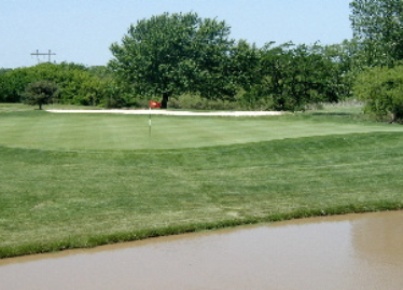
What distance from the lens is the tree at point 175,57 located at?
49.5 meters

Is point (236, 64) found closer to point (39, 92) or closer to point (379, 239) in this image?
point (39, 92)

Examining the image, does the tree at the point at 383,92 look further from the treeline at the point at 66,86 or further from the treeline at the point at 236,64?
the treeline at the point at 66,86

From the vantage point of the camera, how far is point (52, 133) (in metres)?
22.5

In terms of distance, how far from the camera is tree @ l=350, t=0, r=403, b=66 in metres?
48.9

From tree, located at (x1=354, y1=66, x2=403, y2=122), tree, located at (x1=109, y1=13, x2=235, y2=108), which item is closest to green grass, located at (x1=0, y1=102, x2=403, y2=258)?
tree, located at (x1=354, y1=66, x2=403, y2=122)

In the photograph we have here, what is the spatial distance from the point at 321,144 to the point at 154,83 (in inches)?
1271

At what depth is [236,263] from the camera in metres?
9.91

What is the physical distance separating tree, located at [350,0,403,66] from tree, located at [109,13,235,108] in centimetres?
1003

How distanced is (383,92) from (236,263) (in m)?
23.1

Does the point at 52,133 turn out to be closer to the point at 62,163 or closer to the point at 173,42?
the point at 62,163

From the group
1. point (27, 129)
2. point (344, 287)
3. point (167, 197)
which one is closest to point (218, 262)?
point (344, 287)

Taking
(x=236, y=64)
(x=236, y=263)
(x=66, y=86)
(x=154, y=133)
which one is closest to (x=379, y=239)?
(x=236, y=263)

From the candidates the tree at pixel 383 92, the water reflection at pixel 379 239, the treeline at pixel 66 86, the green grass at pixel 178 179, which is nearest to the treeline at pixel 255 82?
the treeline at pixel 66 86

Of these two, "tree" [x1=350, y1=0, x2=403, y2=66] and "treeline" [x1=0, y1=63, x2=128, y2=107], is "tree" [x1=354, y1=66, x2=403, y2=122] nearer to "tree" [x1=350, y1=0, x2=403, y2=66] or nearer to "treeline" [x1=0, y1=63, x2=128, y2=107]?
"tree" [x1=350, y1=0, x2=403, y2=66]
